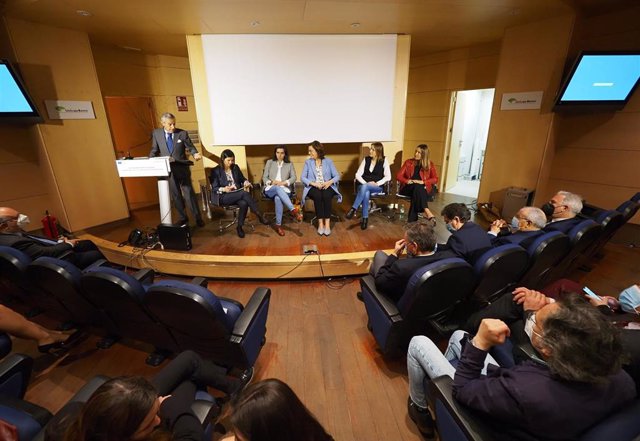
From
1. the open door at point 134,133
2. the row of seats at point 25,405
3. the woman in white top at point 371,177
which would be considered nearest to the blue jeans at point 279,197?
the woman in white top at point 371,177

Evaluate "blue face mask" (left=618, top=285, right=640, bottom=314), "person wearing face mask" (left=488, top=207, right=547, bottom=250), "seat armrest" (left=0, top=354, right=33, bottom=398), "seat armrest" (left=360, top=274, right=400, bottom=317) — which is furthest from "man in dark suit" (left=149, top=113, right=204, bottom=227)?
"blue face mask" (left=618, top=285, right=640, bottom=314)

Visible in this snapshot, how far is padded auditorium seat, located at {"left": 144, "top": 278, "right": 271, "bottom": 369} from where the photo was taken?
4.78ft

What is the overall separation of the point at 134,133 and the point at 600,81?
718 cm

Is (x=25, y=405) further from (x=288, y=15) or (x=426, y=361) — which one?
(x=288, y=15)

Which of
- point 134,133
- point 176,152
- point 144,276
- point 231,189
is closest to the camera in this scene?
point 144,276

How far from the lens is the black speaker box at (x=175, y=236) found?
334cm

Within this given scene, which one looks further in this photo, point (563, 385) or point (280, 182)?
point (280, 182)

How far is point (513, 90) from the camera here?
422cm

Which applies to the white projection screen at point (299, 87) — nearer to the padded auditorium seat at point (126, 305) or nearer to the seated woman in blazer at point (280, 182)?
the seated woman in blazer at point (280, 182)

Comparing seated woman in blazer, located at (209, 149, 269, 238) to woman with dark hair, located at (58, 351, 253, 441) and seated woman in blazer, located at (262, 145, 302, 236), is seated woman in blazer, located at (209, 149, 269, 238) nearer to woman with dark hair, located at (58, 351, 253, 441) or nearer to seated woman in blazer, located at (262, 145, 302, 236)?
seated woman in blazer, located at (262, 145, 302, 236)

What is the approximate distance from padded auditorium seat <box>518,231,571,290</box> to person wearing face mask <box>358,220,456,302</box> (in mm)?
563

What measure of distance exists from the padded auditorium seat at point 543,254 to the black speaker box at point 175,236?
3.26 metres

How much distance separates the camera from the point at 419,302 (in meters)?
1.63

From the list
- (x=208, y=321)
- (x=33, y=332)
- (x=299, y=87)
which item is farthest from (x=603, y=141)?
(x=33, y=332)
